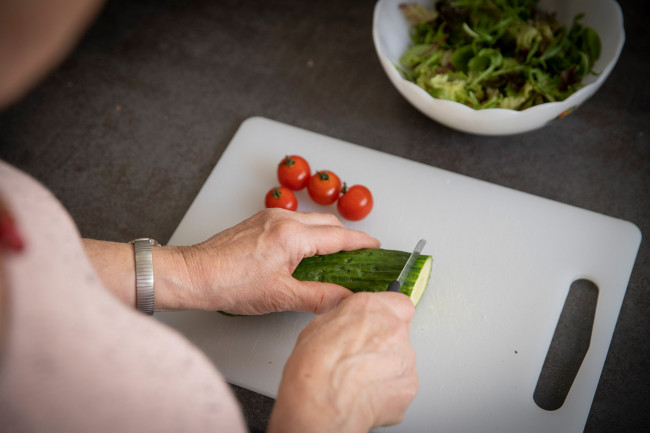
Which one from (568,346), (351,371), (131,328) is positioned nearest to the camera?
(131,328)

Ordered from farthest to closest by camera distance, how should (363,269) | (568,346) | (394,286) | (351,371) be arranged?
1. (568,346)
2. (363,269)
3. (394,286)
4. (351,371)

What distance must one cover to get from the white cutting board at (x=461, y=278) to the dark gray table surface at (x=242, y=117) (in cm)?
15

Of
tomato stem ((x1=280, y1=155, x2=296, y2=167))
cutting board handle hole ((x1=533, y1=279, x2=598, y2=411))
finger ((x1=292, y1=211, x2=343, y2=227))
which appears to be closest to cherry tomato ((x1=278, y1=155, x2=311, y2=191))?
tomato stem ((x1=280, y1=155, x2=296, y2=167))

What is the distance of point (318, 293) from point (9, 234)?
2.91 feet

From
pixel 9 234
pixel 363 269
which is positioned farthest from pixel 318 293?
pixel 9 234

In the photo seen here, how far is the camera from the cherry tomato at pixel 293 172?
177cm

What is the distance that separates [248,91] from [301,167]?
64 cm

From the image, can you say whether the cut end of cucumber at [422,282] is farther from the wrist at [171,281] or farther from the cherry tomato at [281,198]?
the wrist at [171,281]

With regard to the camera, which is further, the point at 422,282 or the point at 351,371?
the point at 422,282

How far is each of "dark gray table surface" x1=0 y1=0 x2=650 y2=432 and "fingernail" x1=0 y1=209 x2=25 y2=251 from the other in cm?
125

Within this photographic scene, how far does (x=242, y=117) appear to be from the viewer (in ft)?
7.15

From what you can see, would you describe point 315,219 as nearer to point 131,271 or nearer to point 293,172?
point 293,172

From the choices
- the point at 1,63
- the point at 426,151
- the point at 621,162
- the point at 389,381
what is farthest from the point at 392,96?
the point at 1,63

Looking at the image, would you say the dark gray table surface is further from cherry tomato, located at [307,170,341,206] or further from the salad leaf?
cherry tomato, located at [307,170,341,206]
